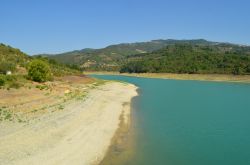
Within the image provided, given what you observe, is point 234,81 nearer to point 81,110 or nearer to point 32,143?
point 81,110

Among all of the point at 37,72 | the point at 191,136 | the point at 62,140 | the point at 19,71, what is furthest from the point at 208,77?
the point at 62,140

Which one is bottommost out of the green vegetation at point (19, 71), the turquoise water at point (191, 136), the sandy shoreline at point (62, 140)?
the turquoise water at point (191, 136)

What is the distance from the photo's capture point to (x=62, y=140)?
25.5m

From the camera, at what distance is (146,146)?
26266 mm

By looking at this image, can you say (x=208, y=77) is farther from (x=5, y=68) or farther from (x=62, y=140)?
(x=62, y=140)

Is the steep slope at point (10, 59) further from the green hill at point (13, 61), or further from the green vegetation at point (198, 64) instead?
the green vegetation at point (198, 64)

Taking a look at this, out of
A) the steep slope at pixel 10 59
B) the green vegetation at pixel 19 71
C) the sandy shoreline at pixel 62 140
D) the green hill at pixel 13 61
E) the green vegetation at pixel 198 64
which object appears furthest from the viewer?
the green vegetation at pixel 198 64

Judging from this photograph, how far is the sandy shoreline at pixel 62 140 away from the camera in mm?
21094

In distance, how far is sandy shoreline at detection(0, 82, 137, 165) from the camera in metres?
21.1

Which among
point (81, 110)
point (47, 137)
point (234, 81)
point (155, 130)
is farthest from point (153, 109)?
point (234, 81)

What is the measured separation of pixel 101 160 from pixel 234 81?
333 ft

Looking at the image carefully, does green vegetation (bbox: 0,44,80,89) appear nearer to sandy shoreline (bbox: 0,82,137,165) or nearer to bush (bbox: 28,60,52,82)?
bush (bbox: 28,60,52,82)

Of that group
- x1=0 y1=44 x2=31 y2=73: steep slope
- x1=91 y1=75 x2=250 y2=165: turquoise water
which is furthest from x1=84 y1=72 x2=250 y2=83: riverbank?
x1=91 y1=75 x2=250 y2=165: turquoise water

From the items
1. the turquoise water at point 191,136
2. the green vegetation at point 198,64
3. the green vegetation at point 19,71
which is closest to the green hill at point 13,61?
the green vegetation at point 19,71
